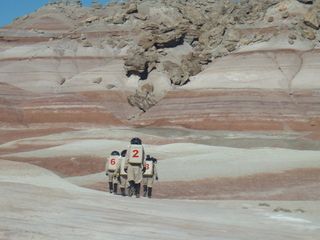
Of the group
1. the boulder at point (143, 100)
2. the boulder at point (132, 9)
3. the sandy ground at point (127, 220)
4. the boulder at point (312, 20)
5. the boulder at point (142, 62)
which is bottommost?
the sandy ground at point (127, 220)

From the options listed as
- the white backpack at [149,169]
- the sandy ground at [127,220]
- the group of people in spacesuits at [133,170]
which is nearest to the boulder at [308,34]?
the group of people in spacesuits at [133,170]

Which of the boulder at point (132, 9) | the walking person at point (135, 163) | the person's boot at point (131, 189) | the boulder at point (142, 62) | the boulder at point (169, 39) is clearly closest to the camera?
the walking person at point (135, 163)

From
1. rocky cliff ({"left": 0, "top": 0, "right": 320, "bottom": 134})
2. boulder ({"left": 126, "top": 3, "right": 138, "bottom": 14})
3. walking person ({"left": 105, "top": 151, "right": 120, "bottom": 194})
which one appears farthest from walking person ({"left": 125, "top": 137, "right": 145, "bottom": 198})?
boulder ({"left": 126, "top": 3, "right": 138, "bottom": 14})

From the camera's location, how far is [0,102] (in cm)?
9150

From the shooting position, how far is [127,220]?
46.7ft

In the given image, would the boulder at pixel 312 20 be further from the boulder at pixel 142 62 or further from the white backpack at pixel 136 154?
the white backpack at pixel 136 154

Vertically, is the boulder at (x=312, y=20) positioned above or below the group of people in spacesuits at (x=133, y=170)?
above

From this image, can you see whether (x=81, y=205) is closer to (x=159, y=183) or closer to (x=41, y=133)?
(x=159, y=183)

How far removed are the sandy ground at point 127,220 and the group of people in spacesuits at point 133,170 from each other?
10.9 ft

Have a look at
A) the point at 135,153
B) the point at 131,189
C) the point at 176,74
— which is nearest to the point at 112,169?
the point at 131,189

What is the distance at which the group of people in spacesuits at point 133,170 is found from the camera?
2289cm

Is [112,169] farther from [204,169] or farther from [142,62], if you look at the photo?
[142,62]

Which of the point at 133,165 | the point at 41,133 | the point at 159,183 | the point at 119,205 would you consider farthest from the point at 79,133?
the point at 119,205

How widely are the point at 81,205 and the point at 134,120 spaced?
7374 centimetres
